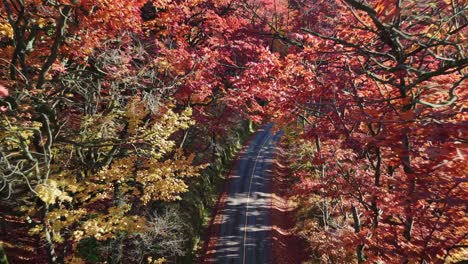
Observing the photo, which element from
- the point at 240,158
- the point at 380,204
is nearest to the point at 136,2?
the point at 380,204

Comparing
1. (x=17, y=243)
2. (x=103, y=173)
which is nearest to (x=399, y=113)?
(x=103, y=173)

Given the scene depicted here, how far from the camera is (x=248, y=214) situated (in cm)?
2703

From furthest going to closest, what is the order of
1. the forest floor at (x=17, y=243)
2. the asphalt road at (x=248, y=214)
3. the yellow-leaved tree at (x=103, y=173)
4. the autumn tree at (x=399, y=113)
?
the asphalt road at (x=248, y=214) < the forest floor at (x=17, y=243) < the yellow-leaved tree at (x=103, y=173) < the autumn tree at (x=399, y=113)

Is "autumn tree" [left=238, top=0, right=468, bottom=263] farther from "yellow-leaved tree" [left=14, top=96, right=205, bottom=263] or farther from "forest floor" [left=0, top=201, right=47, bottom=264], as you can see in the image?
"forest floor" [left=0, top=201, right=47, bottom=264]

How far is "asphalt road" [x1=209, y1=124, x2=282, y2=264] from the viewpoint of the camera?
73.0 feet

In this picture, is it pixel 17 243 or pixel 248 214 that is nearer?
pixel 17 243

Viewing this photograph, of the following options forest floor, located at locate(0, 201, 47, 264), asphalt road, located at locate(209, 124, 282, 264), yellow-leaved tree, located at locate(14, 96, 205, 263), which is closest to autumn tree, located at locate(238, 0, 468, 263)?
yellow-leaved tree, located at locate(14, 96, 205, 263)

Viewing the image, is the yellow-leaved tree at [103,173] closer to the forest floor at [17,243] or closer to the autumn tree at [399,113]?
the forest floor at [17,243]

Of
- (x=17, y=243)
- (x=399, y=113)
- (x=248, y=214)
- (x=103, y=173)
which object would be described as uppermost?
(x=399, y=113)

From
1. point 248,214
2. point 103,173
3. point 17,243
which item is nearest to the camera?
point 103,173

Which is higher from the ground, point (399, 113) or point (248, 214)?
point (399, 113)

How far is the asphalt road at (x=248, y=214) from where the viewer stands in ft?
73.0

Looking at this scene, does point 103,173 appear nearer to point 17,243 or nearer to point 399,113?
point 17,243

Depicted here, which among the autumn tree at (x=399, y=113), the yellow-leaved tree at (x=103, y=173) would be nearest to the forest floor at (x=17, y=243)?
the yellow-leaved tree at (x=103, y=173)
